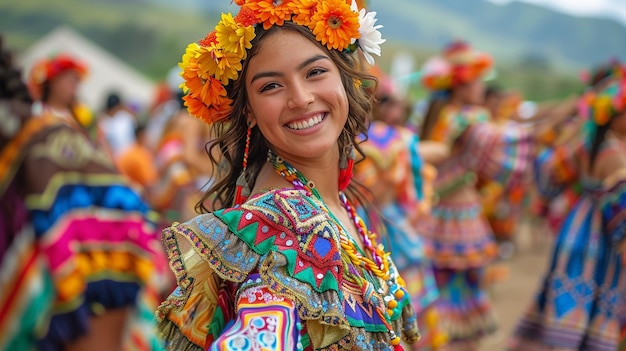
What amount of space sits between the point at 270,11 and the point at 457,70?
15.7ft

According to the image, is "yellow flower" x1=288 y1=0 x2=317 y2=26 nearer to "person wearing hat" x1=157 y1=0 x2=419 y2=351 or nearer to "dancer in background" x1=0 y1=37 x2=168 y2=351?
"person wearing hat" x1=157 y1=0 x2=419 y2=351

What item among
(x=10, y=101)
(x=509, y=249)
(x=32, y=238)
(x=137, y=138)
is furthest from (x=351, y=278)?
(x=509, y=249)

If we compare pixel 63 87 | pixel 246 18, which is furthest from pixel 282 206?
pixel 63 87

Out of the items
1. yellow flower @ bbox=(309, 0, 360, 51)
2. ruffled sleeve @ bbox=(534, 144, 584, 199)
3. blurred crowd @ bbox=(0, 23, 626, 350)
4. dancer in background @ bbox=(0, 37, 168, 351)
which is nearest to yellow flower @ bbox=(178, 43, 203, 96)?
blurred crowd @ bbox=(0, 23, 626, 350)

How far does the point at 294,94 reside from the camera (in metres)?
2.11

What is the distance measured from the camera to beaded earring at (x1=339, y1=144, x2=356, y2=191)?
243 cm

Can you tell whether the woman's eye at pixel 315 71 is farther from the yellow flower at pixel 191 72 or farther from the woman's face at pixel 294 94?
the yellow flower at pixel 191 72

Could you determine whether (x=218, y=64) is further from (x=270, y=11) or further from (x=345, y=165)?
(x=345, y=165)

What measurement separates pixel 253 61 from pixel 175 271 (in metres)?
0.59

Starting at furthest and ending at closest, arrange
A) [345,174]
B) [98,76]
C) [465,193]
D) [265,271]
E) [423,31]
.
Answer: [423,31]
[98,76]
[465,193]
[345,174]
[265,271]

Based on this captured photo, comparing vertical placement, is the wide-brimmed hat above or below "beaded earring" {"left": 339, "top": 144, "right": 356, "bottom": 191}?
above

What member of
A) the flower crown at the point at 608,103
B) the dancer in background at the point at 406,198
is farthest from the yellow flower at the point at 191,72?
the flower crown at the point at 608,103

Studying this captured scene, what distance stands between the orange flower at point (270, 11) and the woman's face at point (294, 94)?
0.03m

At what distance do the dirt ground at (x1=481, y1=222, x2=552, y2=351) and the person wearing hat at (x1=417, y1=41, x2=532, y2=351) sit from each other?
0.91 meters
